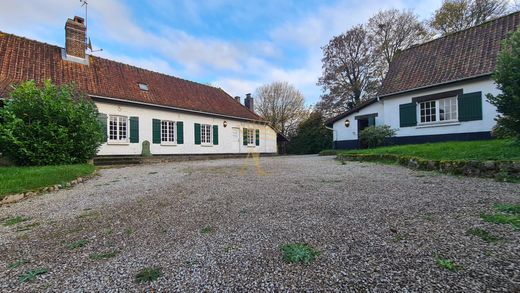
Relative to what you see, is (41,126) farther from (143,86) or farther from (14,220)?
(143,86)

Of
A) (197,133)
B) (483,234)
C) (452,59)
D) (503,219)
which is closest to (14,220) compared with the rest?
(483,234)

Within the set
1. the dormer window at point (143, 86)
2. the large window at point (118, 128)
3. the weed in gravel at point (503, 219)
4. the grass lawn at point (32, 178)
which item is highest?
the dormer window at point (143, 86)

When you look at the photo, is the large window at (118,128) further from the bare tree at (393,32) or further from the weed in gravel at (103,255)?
the bare tree at (393,32)

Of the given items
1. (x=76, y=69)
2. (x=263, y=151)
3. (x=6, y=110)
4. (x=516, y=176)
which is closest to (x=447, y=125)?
(x=516, y=176)

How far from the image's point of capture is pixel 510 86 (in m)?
5.53

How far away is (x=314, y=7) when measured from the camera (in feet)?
38.6

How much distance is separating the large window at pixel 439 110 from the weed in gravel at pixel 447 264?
1183 centimetres

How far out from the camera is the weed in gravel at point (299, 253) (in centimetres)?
203

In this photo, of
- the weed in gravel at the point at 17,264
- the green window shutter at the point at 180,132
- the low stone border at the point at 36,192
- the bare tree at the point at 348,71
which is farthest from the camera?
the bare tree at the point at 348,71

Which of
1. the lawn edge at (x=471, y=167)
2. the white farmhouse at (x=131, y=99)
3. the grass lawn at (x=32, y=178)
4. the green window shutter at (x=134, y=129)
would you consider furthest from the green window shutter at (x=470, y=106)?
the green window shutter at (x=134, y=129)

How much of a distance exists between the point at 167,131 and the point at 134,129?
1965 millimetres

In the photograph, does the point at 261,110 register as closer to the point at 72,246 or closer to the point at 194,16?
the point at 194,16

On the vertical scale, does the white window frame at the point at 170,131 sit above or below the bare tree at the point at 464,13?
below

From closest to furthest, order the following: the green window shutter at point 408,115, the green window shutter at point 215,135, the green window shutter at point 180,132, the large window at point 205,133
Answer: the green window shutter at point 408,115 < the green window shutter at point 180,132 < the large window at point 205,133 < the green window shutter at point 215,135
